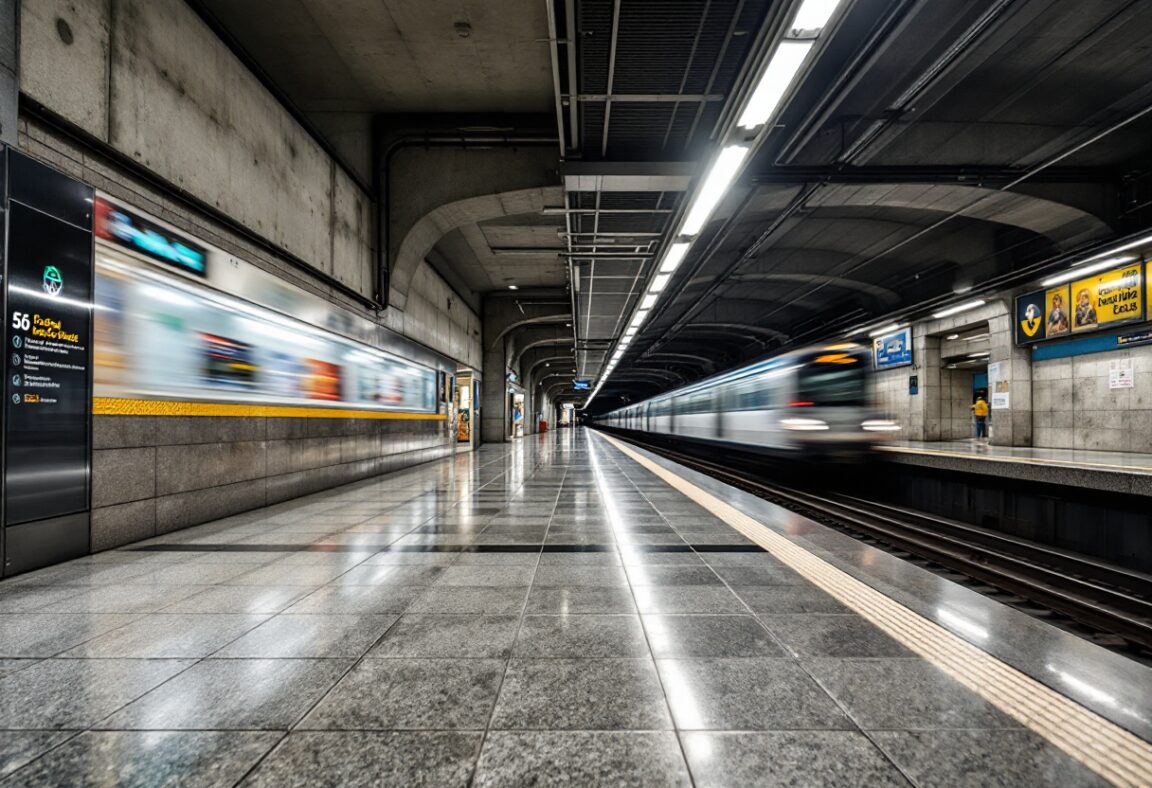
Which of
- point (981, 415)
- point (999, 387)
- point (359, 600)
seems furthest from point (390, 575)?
point (981, 415)

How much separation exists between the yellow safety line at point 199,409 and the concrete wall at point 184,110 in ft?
7.15

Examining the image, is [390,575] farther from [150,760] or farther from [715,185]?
[715,185]

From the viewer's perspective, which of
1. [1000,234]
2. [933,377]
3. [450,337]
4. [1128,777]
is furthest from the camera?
[933,377]

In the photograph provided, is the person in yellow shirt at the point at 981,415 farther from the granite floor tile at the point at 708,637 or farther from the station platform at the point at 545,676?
the granite floor tile at the point at 708,637

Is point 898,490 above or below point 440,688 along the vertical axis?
below

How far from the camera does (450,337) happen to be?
1602 centimetres

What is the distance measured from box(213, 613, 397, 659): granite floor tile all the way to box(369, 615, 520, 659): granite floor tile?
11cm

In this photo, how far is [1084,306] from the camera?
12.6 metres

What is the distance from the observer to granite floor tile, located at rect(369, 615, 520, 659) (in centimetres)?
266

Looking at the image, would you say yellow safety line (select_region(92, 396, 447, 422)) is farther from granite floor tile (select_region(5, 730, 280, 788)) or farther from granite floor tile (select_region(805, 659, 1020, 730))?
granite floor tile (select_region(805, 659, 1020, 730))

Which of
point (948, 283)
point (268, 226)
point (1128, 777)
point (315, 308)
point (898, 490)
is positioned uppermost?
point (948, 283)

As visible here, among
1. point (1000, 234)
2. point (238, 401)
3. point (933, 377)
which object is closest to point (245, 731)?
point (238, 401)

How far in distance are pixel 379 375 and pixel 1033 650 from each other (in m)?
10.4

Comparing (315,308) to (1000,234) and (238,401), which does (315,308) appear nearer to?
(238,401)
